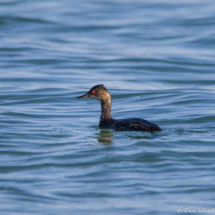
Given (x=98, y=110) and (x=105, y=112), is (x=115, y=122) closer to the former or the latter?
(x=105, y=112)

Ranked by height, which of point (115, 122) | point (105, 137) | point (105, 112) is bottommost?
point (105, 137)

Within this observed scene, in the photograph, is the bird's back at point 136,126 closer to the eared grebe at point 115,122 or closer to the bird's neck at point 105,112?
the eared grebe at point 115,122

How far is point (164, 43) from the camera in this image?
2203 centimetres

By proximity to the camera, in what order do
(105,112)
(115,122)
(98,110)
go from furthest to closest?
1. (98,110)
2. (105,112)
3. (115,122)

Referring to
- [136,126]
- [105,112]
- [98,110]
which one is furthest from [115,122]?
[98,110]

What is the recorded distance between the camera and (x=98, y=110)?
485 inches

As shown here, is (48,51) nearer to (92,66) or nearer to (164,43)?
(92,66)

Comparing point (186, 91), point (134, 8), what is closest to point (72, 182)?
point (186, 91)

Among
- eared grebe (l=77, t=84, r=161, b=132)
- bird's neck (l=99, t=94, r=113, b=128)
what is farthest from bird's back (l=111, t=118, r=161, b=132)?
bird's neck (l=99, t=94, r=113, b=128)

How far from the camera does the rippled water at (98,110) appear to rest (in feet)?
21.5

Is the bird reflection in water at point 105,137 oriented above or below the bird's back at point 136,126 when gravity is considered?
below

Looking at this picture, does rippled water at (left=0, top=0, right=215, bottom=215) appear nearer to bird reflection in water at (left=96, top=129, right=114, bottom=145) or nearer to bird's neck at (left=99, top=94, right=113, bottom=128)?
bird reflection in water at (left=96, top=129, right=114, bottom=145)

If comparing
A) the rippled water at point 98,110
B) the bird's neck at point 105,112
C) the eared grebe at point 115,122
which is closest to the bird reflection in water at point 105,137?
the rippled water at point 98,110

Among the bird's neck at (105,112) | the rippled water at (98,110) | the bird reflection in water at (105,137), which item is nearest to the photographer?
the rippled water at (98,110)
